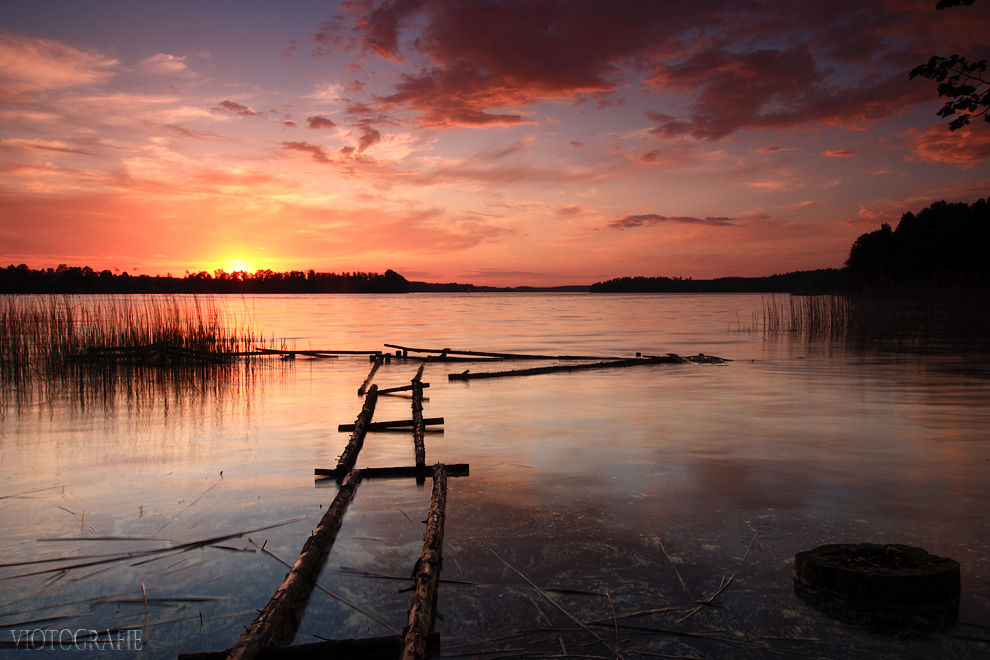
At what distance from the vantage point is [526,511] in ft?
20.2

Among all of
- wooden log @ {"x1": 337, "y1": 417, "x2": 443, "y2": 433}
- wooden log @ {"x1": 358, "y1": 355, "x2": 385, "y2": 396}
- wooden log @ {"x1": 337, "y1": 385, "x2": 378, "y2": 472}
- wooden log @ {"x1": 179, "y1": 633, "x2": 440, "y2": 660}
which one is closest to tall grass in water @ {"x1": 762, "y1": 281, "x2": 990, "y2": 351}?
wooden log @ {"x1": 358, "y1": 355, "x2": 385, "y2": 396}

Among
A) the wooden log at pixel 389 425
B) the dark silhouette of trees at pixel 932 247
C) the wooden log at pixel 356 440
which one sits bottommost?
the wooden log at pixel 389 425

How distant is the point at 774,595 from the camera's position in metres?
4.41

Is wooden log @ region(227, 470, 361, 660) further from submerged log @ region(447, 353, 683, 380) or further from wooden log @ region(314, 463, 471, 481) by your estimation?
submerged log @ region(447, 353, 683, 380)

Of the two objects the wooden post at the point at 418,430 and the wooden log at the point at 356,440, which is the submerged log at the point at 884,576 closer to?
the wooden post at the point at 418,430

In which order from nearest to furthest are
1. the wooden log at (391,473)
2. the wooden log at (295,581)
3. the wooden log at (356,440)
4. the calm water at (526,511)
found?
the wooden log at (295,581) → the calm water at (526,511) → the wooden log at (391,473) → the wooden log at (356,440)

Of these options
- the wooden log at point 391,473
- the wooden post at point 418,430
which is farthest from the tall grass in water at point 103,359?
the wooden log at point 391,473

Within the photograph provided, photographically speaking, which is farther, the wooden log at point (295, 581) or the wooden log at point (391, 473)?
the wooden log at point (391, 473)

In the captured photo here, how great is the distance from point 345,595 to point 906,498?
5.78m

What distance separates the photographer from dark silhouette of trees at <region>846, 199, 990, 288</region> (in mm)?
65625

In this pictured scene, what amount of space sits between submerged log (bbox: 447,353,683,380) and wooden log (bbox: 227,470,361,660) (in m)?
9.73

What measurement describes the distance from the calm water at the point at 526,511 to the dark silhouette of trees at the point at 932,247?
48041mm

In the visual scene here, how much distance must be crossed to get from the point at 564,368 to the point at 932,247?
7383 centimetres

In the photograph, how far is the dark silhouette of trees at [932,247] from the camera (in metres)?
65.6
